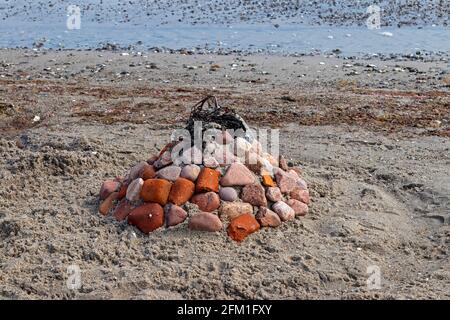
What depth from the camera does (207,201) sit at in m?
4.43

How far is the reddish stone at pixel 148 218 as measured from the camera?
4.39 metres

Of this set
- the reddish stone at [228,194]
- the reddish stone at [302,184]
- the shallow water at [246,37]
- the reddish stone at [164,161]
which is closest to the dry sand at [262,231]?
the reddish stone at [302,184]

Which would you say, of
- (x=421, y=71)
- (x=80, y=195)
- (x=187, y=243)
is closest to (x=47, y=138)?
(x=80, y=195)

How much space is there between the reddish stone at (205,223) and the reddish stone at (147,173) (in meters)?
0.54

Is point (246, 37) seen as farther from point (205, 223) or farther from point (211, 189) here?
point (205, 223)

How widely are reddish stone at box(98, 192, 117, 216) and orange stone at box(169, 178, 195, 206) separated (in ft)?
1.87

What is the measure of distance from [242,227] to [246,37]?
36.8ft

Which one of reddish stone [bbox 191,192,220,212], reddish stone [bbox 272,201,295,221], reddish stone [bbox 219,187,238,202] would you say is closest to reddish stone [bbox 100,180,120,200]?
reddish stone [bbox 191,192,220,212]

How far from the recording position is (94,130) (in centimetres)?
733

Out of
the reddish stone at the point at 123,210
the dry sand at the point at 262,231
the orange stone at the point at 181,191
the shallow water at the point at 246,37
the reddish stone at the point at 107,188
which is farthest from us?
the shallow water at the point at 246,37

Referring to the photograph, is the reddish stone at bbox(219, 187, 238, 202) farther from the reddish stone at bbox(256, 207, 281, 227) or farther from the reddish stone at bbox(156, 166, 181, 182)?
the reddish stone at bbox(156, 166, 181, 182)

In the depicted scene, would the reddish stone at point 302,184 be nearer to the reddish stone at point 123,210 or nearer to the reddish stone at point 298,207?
the reddish stone at point 298,207

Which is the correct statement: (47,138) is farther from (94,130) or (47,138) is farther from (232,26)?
(232,26)

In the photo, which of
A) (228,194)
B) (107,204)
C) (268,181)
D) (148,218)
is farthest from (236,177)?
(107,204)
